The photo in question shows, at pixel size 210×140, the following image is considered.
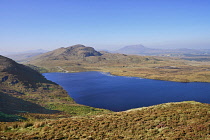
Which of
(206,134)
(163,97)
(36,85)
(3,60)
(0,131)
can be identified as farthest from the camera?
(3,60)

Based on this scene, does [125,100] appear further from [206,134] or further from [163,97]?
[206,134]

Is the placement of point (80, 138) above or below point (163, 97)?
above

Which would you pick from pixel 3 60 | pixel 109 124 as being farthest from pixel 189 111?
pixel 3 60

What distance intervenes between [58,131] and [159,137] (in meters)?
11.0

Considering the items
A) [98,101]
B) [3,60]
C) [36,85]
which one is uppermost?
[3,60]

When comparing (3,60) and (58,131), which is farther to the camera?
(3,60)

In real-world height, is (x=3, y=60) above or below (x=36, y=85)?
above

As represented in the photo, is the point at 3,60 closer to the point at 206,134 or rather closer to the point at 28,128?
the point at 28,128

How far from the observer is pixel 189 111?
23.6m

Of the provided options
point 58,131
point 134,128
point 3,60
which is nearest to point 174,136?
point 134,128

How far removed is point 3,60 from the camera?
4299 inches

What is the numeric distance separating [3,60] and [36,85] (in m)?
39.7

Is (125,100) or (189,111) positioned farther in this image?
(125,100)

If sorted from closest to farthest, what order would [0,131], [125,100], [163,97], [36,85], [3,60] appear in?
[0,131] → [125,100] → [163,97] → [36,85] → [3,60]
